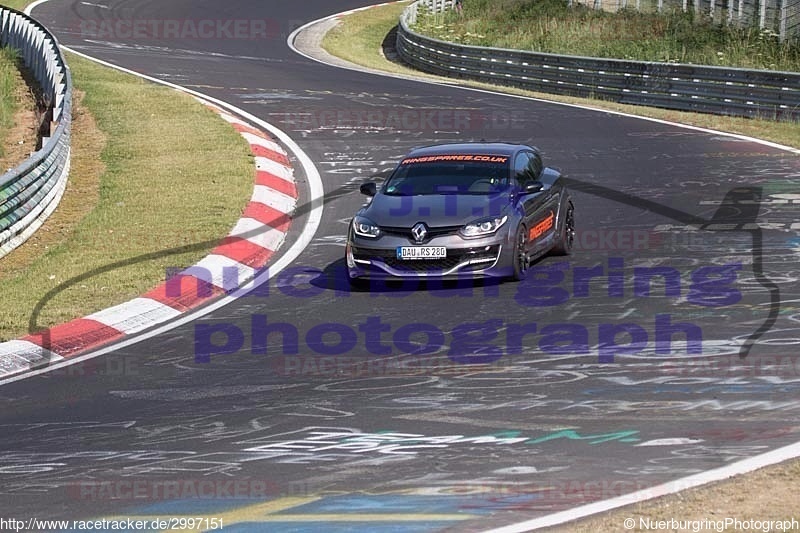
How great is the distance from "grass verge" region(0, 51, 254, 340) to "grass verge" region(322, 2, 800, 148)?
26.2 ft

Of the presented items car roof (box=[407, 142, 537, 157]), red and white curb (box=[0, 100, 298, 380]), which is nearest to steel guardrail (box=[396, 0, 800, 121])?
red and white curb (box=[0, 100, 298, 380])

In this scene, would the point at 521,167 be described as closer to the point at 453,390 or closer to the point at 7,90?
the point at 453,390

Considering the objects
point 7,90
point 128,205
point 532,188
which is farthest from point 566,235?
point 7,90

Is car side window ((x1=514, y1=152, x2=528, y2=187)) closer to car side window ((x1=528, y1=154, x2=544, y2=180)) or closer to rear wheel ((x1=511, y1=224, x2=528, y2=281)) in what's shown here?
car side window ((x1=528, y1=154, x2=544, y2=180))

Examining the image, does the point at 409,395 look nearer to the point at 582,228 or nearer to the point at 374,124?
the point at 582,228

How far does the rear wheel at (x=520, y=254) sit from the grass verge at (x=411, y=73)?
9.34m

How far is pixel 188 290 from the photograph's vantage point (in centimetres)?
1366

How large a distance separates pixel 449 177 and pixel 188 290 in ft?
10.1

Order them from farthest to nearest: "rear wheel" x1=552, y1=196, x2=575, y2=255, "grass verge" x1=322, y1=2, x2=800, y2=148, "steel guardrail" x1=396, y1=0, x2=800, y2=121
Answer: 1. "steel guardrail" x1=396, y1=0, x2=800, y2=121
2. "grass verge" x1=322, y1=2, x2=800, y2=148
3. "rear wheel" x1=552, y1=196, x2=575, y2=255

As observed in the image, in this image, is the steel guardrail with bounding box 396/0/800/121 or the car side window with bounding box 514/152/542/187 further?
the steel guardrail with bounding box 396/0/800/121

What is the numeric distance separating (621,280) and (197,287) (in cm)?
434

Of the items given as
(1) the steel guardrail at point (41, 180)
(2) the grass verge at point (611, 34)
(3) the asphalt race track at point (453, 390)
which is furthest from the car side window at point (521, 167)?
(2) the grass verge at point (611, 34)

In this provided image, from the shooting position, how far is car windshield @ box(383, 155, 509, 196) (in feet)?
46.6

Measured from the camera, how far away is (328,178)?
65.2 feet
